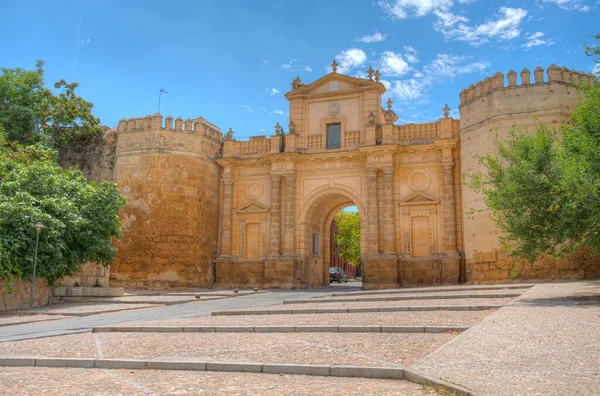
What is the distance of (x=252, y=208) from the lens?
87.8 feet

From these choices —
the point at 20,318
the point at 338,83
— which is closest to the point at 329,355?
the point at 20,318

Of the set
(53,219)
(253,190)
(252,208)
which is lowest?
(53,219)

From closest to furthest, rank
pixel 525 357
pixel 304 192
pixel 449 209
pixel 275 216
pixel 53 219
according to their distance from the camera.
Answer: pixel 525 357
pixel 53 219
pixel 449 209
pixel 275 216
pixel 304 192

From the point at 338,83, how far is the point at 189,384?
896 inches

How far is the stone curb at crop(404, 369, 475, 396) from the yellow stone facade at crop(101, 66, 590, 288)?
1754 centimetres

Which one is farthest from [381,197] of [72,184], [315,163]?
[72,184]

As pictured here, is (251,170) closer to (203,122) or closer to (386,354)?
(203,122)

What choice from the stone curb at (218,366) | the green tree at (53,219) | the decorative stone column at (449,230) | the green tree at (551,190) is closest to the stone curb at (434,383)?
the stone curb at (218,366)

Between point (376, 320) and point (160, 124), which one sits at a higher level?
point (160, 124)

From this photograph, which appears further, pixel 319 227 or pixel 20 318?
pixel 319 227

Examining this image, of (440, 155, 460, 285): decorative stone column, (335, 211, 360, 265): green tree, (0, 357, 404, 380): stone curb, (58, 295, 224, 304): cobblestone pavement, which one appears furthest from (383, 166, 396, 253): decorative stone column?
(335, 211, 360, 265): green tree

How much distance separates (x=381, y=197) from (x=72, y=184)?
42.3ft

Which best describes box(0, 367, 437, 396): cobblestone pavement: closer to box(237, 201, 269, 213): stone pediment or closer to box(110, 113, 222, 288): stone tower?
box(110, 113, 222, 288): stone tower

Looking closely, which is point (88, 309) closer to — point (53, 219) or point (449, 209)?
point (53, 219)
